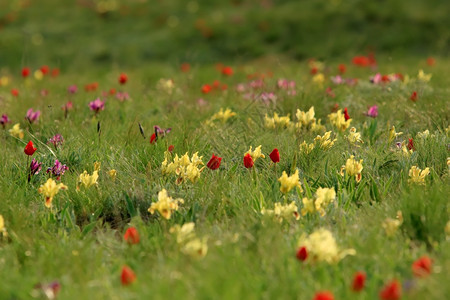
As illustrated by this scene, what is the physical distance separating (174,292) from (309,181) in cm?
151

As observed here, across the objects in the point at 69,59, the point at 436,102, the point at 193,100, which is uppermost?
the point at 436,102

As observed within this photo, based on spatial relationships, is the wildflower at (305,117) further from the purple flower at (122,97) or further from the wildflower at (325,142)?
the purple flower at (122,97)

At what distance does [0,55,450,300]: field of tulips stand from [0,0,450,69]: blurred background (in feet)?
23.0

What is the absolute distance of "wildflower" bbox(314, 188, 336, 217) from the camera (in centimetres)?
255

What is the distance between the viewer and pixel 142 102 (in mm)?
5254

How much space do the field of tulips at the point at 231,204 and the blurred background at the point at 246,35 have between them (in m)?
7.01

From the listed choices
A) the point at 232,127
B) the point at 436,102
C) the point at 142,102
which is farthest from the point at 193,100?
the point at 436,102

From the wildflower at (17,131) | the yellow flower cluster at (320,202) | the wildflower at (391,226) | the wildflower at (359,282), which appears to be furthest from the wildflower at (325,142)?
the wildflower at (17,131)

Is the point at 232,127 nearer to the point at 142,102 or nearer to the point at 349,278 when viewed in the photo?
the point at 142,102

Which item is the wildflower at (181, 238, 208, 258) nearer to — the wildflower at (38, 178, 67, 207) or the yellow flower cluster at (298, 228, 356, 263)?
the yellow flower cluster at (298, 228, 356, 263)

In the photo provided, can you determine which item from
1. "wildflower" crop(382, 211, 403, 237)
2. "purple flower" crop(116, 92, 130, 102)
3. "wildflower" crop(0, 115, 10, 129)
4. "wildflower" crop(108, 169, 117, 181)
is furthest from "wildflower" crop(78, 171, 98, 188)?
"purple flower" crop(116, 92, 130, 102)

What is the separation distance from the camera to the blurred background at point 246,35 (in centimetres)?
1170

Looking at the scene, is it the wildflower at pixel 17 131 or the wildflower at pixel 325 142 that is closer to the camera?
the wildflower at pixel 325 142

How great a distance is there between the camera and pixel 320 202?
8.39 ft
